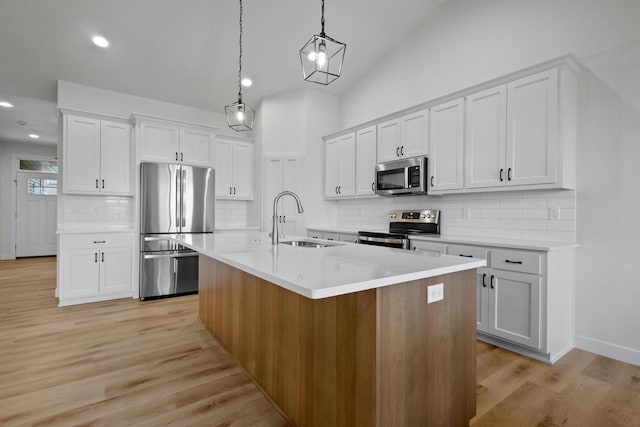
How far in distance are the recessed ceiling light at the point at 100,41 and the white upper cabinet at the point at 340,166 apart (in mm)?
3193

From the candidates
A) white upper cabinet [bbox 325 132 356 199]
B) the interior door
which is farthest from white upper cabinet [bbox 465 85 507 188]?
the interior door

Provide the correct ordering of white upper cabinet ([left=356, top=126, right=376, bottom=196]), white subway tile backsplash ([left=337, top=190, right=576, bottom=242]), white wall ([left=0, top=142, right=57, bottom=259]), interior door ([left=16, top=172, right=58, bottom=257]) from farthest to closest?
1. interior door ([left=16, top=172, right=58, bottom=257])
2. white wall ([left=0, top=142, right=57, bottom=259])
3. white upper cabinet ([left=356, top=126, right=376, bottom=196])
4. white subway tile backsplash ([left=337, top=190, right=576, bottom=242])

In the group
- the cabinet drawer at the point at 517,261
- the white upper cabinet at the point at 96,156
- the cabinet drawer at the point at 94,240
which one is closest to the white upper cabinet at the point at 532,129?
the cabinet drawer at the point at 517,261

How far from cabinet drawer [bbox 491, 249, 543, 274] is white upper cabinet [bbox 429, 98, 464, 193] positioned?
35.9 inches

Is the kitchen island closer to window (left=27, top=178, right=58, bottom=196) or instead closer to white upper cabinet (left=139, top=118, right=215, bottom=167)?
white upper cabinet (left=139, top=118, right=215, bottom=167)

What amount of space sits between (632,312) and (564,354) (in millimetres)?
608

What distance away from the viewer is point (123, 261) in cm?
438

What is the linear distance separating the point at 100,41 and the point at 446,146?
4.25 m

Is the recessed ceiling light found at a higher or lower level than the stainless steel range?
higher

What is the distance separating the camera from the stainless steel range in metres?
3.71

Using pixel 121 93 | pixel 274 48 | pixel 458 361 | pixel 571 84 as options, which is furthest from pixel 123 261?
pixel 571 84

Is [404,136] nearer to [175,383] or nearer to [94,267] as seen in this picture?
[175,383]

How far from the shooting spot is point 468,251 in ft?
9.69

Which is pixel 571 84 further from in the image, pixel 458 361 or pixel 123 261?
pixel 123 261
